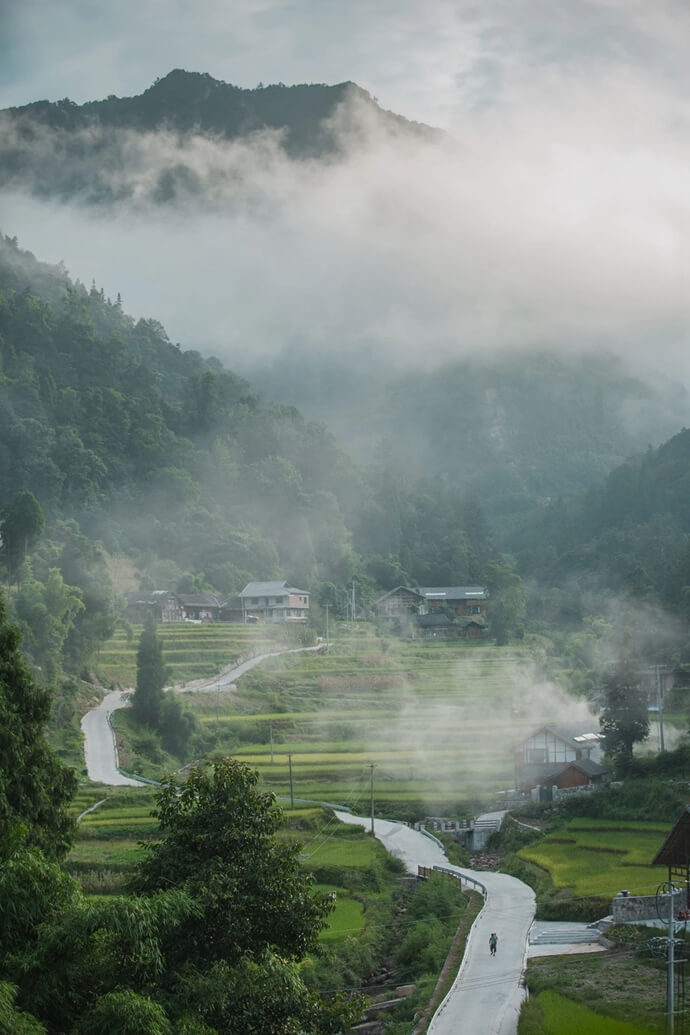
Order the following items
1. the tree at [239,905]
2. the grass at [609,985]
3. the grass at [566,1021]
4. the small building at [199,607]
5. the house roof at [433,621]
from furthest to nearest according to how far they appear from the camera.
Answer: the house roof at [433,621] < the small building at [199,607] < the grass at [609,985] < the grass at [566,1021] < the tree at [239,905]

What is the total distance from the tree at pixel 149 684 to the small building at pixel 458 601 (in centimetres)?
3913

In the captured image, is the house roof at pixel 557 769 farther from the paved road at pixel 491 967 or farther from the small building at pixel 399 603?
the small building at pixel 399 603

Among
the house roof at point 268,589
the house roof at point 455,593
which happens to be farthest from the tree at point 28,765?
the house roof at point 455,593

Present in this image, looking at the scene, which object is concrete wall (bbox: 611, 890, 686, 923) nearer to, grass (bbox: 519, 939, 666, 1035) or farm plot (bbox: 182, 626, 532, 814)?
grass (bbox: 519, 939, 666, 1035)

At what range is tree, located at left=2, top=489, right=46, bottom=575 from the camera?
201 ft

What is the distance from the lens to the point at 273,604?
75312 mm

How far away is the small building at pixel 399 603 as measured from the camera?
8319 centimetres

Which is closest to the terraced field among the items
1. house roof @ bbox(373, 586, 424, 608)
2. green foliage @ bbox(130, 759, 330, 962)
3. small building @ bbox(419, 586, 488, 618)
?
house roof @ bbox(373, 586, 424, 608)

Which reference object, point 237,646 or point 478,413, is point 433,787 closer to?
point 237,646

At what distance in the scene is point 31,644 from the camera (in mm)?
48281

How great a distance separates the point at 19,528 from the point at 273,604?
19378 mm

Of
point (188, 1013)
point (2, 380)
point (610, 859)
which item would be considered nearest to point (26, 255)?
point (2, 380)

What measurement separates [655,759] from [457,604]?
49.4 m

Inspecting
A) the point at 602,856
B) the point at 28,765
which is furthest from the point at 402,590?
the point at 28,765
